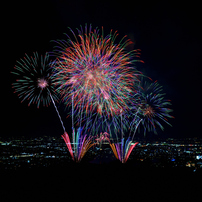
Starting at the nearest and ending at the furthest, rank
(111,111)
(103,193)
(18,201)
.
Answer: (18,201) → (103,193) → (111,111)

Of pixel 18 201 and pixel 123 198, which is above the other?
pixel 18 201

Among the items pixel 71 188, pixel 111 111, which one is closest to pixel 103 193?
pixel 71 188

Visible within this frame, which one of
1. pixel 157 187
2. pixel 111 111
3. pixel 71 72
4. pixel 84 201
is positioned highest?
pixel 71 72

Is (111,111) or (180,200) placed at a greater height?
(111,111)

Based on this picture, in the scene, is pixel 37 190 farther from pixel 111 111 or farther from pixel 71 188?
pixel 111 111

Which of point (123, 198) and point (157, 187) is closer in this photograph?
point (123, 198)

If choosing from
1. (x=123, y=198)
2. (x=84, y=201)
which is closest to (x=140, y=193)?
(x=123, y=198)

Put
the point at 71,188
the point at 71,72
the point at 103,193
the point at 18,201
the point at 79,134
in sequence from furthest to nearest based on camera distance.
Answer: the point at 79,134
the point at 71,72
the point at 71,188
the point at 103,193
the point at 18,201

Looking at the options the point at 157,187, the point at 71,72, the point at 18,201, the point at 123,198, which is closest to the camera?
the point at 18,201

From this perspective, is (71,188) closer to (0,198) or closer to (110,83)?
(0,198)
